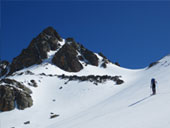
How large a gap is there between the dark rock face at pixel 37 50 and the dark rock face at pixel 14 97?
4358cm

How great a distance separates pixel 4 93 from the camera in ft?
138

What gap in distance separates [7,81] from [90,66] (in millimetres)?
46538

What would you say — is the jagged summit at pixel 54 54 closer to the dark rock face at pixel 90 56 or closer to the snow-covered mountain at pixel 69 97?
the dark rock face at pixel 90 56

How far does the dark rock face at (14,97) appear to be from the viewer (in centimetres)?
3994

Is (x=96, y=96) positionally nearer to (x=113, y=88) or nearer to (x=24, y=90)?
(x=113, y=88)

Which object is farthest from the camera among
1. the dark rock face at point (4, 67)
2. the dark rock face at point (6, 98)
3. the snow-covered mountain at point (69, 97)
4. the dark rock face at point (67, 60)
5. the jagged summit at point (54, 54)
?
the dark rock face at point (4, 67)

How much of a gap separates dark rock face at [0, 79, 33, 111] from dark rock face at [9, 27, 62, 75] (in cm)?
4358

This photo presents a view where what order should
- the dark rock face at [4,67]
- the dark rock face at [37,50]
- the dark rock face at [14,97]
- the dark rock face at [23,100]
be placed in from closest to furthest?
the dark rock face at [14,97] → the dark rock face at [23,100] → the dark rock face at [37,50] → the dark rock face at [4,67]

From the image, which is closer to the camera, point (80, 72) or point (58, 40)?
point (80, 72)

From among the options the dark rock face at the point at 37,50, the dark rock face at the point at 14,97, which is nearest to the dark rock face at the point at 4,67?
the dark rock face at the point at 37,50

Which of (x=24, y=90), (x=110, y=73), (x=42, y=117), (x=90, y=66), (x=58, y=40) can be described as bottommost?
(x=42, y=117)

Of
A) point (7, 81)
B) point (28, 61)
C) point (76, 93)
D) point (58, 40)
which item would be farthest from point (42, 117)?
point (58, 40)

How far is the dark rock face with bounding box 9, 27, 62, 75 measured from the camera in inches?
3625

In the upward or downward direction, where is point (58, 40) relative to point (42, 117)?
upward
